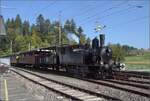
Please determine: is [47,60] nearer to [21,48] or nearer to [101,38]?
[101,38]

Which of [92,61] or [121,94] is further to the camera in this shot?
[92,61]

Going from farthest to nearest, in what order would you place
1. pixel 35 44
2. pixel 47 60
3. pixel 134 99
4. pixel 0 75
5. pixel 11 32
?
pixel 11 32 → pixel 35 44 → pixel 47 60 → pixel 0 75 → pixel 134 99

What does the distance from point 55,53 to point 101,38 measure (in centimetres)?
1221

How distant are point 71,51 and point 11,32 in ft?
439

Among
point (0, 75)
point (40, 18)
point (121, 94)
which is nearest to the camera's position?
point (121, 94)

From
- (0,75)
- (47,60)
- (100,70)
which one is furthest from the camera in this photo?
(47,60)

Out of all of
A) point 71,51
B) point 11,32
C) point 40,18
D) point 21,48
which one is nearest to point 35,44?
point 21,48

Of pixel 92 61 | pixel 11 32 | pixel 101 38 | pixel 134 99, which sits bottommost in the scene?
pixel 134 99

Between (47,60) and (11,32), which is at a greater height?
(11,32)

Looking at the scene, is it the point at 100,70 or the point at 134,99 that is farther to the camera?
the point at 100,70

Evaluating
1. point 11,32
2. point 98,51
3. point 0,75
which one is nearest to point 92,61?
point 98,51

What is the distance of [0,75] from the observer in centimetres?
3012

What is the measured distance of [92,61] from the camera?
2852 centimetres

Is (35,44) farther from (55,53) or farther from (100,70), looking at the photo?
(100,70)
